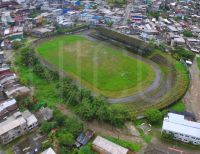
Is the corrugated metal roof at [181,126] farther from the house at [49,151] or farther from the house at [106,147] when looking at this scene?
the house at [49,151]

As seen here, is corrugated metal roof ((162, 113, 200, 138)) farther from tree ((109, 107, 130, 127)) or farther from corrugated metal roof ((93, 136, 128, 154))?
corrugated metal roof ((93, 136, 128, 154))

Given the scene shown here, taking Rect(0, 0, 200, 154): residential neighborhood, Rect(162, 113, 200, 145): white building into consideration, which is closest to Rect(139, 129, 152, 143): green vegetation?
Rect(0, 0, 200, 154): residential neighborhood

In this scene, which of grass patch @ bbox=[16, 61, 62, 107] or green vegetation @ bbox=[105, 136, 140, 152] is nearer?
green vegetation @ bbox=[105, 136, 140, 152]

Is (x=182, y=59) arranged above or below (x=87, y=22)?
below

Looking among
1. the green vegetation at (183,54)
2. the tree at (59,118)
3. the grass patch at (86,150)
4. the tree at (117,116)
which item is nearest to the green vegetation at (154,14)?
the green vegetation at (183,54)

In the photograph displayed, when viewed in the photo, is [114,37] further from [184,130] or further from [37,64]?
[184,130]

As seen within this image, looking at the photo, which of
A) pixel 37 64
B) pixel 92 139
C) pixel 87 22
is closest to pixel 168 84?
pixel 92 139
